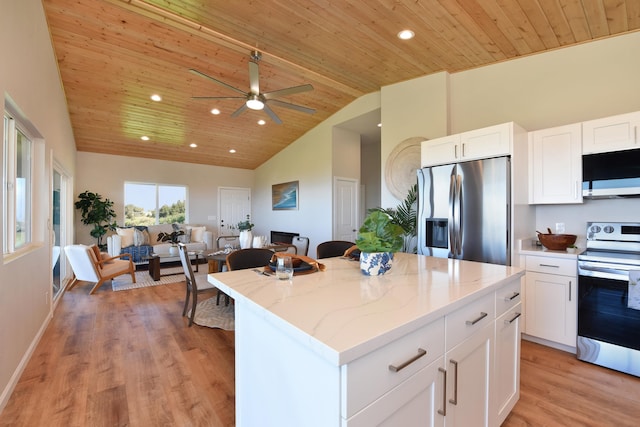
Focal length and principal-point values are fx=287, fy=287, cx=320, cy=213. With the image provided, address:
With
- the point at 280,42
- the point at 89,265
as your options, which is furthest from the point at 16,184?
the point at 280,42

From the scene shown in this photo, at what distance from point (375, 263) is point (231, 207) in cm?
763

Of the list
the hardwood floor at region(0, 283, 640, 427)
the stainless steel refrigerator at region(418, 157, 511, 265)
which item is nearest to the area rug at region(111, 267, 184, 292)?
the hardwood floor at region(0, 283, 640, 427)

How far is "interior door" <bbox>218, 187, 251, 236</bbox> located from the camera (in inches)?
330

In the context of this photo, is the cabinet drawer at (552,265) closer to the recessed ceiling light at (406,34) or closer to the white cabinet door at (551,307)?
the white cabinet door at (551,307)

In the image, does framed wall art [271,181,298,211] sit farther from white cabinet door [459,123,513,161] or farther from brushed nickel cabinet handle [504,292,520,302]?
brushed nickel cabinet handle [504,292,520,302]

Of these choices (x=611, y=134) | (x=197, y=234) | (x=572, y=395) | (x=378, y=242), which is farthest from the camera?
(x=197, y=234)

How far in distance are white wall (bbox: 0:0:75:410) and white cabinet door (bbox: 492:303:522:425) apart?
9.69 feet

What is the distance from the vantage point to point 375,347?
0.78 metres

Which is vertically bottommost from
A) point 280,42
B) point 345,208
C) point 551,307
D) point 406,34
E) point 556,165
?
point 551,307

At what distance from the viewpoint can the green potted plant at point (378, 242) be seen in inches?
58.9

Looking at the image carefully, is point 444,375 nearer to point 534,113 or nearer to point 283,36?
point 534,113

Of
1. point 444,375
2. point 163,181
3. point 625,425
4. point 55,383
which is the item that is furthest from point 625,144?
point 163,181

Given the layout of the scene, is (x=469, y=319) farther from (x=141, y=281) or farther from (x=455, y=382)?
(x=141, y=281)

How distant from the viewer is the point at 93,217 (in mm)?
6258
